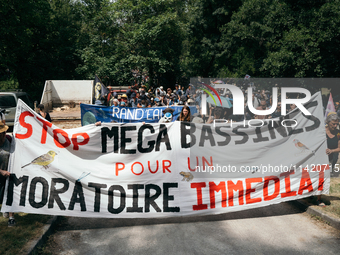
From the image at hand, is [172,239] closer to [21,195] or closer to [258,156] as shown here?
→ [258,156]

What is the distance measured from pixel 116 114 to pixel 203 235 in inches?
270

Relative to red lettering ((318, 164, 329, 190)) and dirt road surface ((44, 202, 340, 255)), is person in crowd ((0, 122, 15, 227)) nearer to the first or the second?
dirt road surface ((44, 202, 340, 255))

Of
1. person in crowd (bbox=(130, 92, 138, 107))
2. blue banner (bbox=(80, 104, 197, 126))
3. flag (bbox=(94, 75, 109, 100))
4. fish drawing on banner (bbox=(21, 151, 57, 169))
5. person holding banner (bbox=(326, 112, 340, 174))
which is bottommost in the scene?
fish drawing on banner (bbox=(21, 151, 57, 169))

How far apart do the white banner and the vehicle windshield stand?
9.86 metres

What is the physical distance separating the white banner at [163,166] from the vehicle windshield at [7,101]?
9.86m

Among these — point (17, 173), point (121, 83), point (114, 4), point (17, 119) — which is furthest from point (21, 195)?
point (114, 4)

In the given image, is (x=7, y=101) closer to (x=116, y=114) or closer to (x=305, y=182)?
(x=116, y=114)

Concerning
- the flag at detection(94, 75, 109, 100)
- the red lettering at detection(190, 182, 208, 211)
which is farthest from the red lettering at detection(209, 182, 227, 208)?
the flag at detection(94, 75, 109, 100)

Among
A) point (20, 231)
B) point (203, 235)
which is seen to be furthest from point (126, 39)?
point (203, 235)

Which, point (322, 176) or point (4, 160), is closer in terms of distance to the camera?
point (4, 160)

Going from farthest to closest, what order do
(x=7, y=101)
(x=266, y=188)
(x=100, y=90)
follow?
(x=100, y=90) < (x=7, y=101) < (x=266, y=188)

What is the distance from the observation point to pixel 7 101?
1427 centimetres

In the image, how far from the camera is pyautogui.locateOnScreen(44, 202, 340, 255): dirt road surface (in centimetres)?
473

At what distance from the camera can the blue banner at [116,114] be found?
36.0 feet
